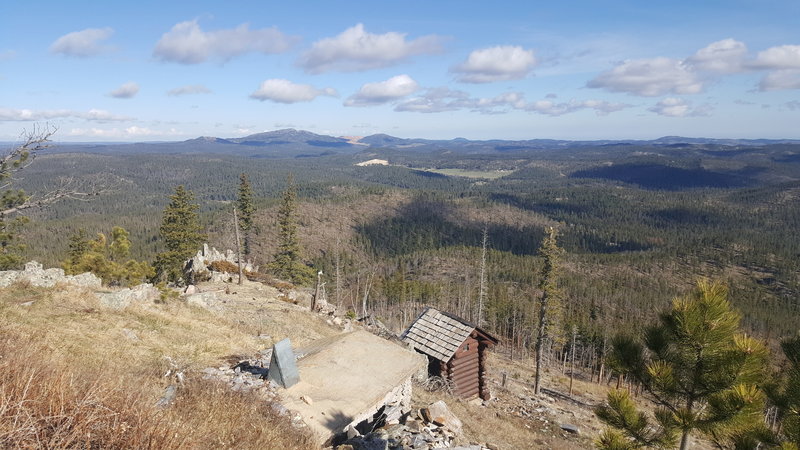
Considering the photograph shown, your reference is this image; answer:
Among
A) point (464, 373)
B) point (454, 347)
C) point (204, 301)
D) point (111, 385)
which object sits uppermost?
point (111, 385)

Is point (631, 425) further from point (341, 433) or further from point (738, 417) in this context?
point (341, 433)

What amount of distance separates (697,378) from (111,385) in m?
9.85

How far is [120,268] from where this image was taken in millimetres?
30766

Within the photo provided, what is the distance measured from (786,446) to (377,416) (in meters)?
8.56

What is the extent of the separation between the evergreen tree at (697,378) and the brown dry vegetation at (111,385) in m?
6.37

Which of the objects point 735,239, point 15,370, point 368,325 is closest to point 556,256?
point 368,325

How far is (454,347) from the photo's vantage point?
21.1 metres

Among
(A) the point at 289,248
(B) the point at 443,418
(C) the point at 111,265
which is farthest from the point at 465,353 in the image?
(A) the point at 289,248

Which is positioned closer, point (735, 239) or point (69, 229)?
point (69, 229)

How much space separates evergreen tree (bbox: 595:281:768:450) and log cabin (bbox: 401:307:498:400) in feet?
43.6

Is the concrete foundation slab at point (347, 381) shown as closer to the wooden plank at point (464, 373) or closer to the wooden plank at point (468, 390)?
the wooden plank at point (464, 373)

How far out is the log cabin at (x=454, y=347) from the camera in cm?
2114

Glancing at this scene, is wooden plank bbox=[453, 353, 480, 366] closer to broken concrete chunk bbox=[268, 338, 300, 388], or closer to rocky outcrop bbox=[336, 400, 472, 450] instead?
rocky outcrop bbox=[336, 400, 472, 450]

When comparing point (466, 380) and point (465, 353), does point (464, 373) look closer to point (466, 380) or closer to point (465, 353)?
point (466, 380)
